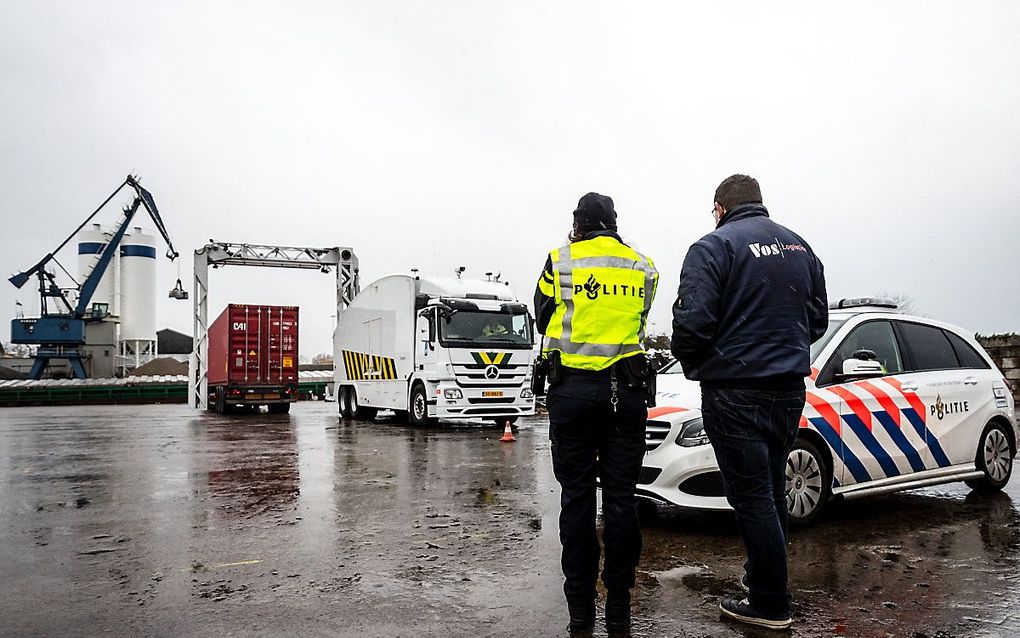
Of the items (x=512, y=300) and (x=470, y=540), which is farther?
(x=512, y=300)

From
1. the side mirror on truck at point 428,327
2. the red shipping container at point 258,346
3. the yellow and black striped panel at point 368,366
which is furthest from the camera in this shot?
the red shipping container at point 258,346

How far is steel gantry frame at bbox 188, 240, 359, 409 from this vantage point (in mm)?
30438

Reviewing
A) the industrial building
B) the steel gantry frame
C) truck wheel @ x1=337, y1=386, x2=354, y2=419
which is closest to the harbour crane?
the industrial building

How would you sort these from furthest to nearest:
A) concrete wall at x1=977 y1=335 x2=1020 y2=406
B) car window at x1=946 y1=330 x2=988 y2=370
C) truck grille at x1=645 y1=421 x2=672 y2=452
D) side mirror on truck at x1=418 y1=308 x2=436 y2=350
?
1. concrete wall at x1=977 y1=335 x2=1020 y2=406
2. side mirror on truck at x1=418 y1=308 x2=436 y2=350
3. car window at x1=946 y1=330 x2=988 y2=370
4. truck grille at x1=645 y1=421 x2=672 y2=452

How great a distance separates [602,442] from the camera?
367cm

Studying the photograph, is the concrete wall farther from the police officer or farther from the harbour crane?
the harbour crane

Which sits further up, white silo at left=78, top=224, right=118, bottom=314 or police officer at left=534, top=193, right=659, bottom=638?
white silo at left=78, top=224, right=118, bottom=314

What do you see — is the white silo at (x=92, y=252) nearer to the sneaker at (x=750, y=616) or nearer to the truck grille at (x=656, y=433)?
the truck grille at (x=656, y=433)

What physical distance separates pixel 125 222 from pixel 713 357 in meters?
59.5

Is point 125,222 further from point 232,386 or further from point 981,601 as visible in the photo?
point 981,601

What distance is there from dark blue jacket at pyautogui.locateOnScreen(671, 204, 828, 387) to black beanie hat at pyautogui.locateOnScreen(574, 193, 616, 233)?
421mm

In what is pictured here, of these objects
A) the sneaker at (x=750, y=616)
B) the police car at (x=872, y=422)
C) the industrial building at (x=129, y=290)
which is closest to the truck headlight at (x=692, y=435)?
the police car at (x=872, y=422)

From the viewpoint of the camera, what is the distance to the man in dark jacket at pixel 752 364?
362 cm

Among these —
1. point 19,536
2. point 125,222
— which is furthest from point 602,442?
point 125,222
